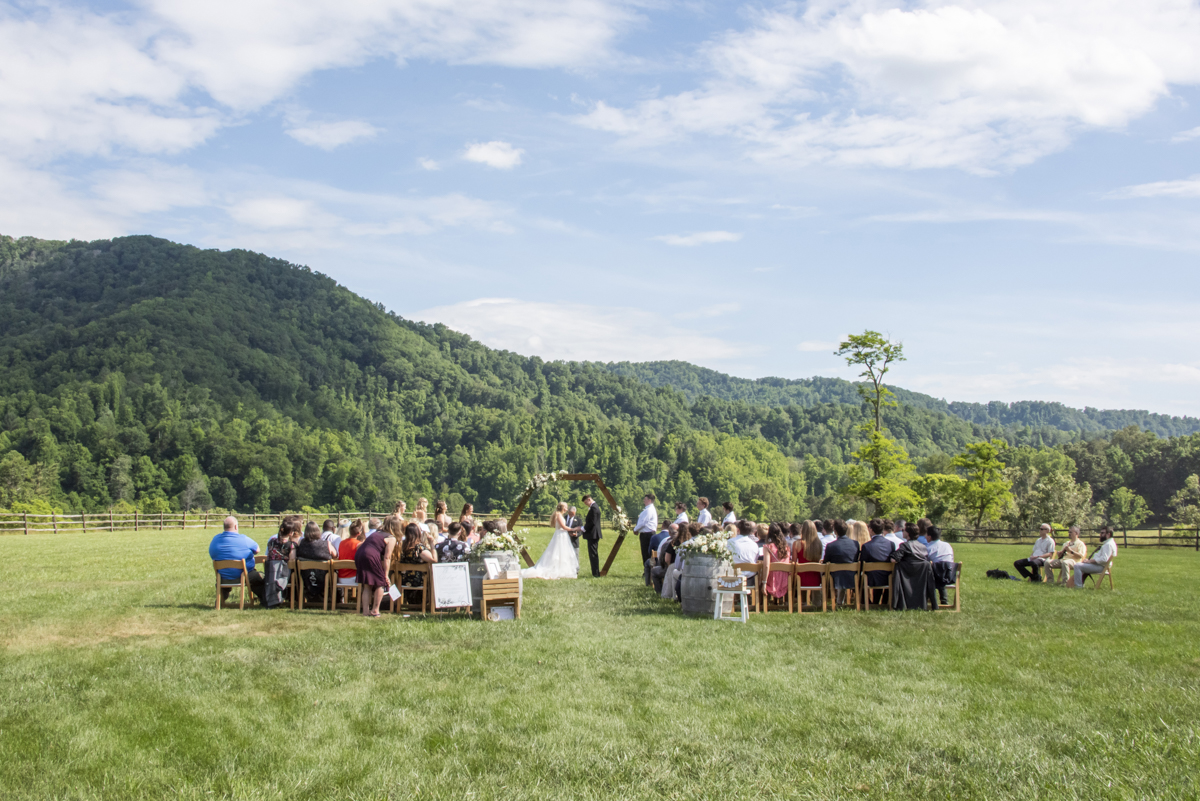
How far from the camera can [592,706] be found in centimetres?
701

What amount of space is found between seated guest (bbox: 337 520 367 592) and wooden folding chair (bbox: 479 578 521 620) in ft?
7.20

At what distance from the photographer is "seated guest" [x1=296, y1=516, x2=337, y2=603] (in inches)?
502

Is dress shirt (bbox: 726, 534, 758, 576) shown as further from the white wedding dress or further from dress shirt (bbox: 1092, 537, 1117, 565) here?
dress shirt (bbox: 1092, 537, 1117, 565)

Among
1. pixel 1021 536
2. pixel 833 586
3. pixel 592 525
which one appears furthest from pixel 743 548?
pixel 1021 536

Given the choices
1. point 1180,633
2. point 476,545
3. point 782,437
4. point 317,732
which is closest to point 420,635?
point 476,545

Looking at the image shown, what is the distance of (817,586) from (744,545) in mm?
1269

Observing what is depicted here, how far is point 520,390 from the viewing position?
611 feet

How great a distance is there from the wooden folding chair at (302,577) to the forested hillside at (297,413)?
64.7 metres

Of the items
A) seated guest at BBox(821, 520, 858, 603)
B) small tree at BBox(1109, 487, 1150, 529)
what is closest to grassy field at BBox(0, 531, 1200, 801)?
seated guest at BBox(821, 520, 858, 603)

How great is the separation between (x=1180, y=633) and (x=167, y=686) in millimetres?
11333

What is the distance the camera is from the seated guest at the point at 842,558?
43.8ft

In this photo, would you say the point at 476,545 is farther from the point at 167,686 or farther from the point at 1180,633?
the point at 1180,633

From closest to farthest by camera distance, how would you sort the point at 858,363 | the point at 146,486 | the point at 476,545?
the point at 476,545 → the point at 858,363 → the point at 146,486

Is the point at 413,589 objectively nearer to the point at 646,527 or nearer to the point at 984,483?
the point at 646,527
